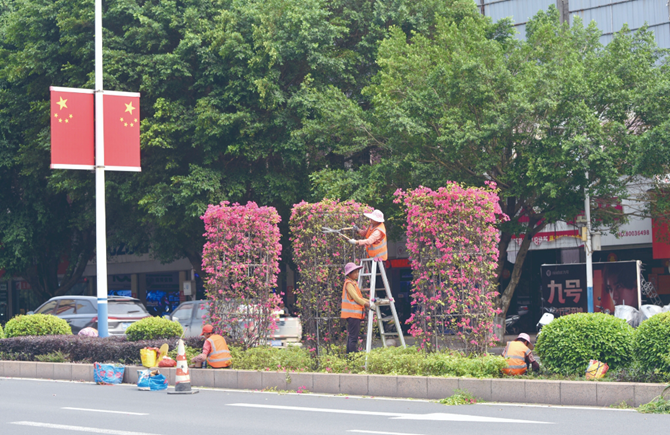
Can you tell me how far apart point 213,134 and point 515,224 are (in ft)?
29.4

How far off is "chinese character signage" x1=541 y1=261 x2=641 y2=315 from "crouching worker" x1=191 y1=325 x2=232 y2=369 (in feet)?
37.0

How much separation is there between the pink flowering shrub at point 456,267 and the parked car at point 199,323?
7806 millimetres

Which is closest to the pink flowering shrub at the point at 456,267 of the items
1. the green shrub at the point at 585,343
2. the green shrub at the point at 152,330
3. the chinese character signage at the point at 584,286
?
the green shrub at the point at 585,343

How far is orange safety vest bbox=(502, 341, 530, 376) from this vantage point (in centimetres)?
1138

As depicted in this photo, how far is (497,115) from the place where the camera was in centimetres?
2067

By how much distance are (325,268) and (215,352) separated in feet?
7.77

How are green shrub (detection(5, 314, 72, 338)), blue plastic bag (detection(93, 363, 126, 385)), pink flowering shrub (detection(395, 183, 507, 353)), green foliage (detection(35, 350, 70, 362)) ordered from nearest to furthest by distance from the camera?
pink flowering shrub (detection(395, 183, 507, 353))
blue plastic bag (detection(93, 363, 126, 385))
green foliage (detection(35, 350, 70, 362))
green shrub (detection(5, 314, 72, 338))

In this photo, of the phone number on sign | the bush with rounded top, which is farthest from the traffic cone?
the phone number on sign

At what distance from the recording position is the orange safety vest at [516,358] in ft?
37.3

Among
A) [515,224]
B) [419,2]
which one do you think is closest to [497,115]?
[515,224]

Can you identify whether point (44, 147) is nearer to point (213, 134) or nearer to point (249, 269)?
point (213, 134)

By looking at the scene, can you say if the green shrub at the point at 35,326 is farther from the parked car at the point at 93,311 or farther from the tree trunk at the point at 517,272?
the tree trunk at the point at 517,272

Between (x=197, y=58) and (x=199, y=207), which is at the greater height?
(x=197, y=58)

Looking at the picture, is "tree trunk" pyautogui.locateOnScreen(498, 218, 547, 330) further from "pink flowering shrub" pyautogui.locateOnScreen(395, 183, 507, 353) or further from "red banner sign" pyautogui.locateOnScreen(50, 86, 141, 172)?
"red banner sign" pyautogui.locateOnScreen(50, 86, 141, 172)
